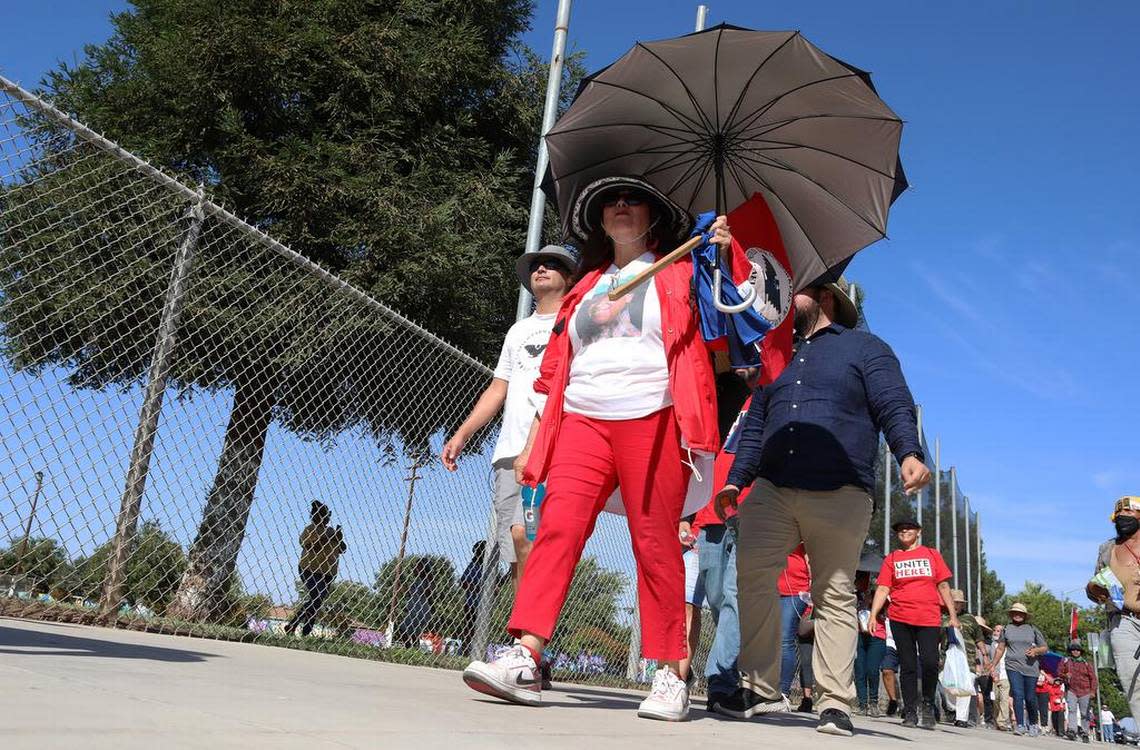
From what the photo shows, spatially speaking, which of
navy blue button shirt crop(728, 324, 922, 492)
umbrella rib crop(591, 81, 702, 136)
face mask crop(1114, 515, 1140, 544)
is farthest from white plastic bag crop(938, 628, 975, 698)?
umbrella rib crop(591, 81, 702, 136)

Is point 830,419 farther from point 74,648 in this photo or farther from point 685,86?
point 74,648

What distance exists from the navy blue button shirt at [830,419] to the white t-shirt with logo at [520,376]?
113 centimetres

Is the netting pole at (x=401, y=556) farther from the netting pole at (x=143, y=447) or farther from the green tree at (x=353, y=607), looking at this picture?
the netting pole at (x=143, y=447)

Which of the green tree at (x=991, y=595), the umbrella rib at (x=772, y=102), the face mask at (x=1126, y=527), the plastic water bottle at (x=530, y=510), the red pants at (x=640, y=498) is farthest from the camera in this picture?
the green tree at (x=991, y=595)

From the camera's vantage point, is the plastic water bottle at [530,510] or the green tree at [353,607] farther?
the green tree at [353,607]

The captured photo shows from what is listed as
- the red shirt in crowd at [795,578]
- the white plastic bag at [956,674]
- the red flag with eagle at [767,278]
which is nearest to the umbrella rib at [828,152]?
the red flag with eagle at [767,278]

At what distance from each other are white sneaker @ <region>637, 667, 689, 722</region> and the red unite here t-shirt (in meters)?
6.00

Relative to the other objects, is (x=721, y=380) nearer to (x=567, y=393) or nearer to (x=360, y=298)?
(x=567, y=393)

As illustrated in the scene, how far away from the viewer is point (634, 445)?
3.61 m

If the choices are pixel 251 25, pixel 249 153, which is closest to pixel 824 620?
pixel 249 153

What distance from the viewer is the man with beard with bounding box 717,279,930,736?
4.27 metres

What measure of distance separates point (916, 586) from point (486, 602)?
4237 mm

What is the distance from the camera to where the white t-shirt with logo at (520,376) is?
5.00 metres

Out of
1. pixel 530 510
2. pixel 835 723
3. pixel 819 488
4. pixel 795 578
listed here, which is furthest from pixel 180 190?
pixel 795 578
